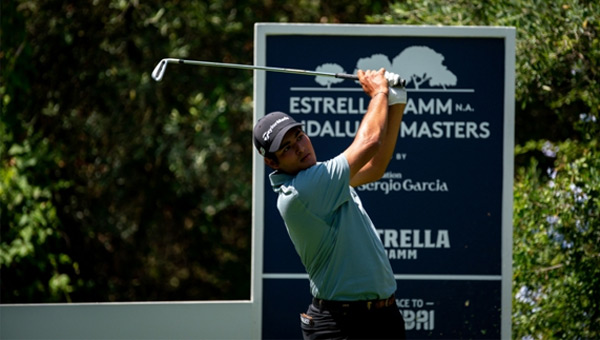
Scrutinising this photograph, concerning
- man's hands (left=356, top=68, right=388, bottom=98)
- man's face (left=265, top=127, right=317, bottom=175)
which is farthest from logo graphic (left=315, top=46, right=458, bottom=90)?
man's face (left=265, top=127, right=317, bottom=175)

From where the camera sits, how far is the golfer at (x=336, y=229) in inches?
157

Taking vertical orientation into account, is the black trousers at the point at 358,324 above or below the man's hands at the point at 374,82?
below

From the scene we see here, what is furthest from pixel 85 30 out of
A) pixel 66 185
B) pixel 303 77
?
pixel 303 77

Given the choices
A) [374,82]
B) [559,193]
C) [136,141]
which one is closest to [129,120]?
[136,141]

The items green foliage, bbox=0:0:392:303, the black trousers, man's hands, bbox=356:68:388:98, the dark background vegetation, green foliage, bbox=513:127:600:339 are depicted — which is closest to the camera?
the black trousers

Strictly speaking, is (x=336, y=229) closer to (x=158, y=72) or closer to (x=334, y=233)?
(x=334, y=233)

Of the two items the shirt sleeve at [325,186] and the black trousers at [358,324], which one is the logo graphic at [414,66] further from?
the black trousers at [358,324]

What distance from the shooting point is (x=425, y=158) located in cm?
530

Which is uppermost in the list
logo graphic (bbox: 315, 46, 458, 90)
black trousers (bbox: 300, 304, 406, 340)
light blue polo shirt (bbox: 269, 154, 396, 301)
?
logo graphic (bbox: 315, 46, 458, 90)

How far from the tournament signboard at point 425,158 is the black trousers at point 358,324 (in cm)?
112

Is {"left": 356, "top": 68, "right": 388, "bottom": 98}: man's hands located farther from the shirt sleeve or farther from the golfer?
the shirt sleeve

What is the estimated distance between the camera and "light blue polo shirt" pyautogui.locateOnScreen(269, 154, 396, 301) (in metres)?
3.98

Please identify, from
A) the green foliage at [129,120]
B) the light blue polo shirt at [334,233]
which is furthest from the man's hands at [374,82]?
the green foliage at [129,120]

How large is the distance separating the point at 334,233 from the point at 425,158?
1.40 m
